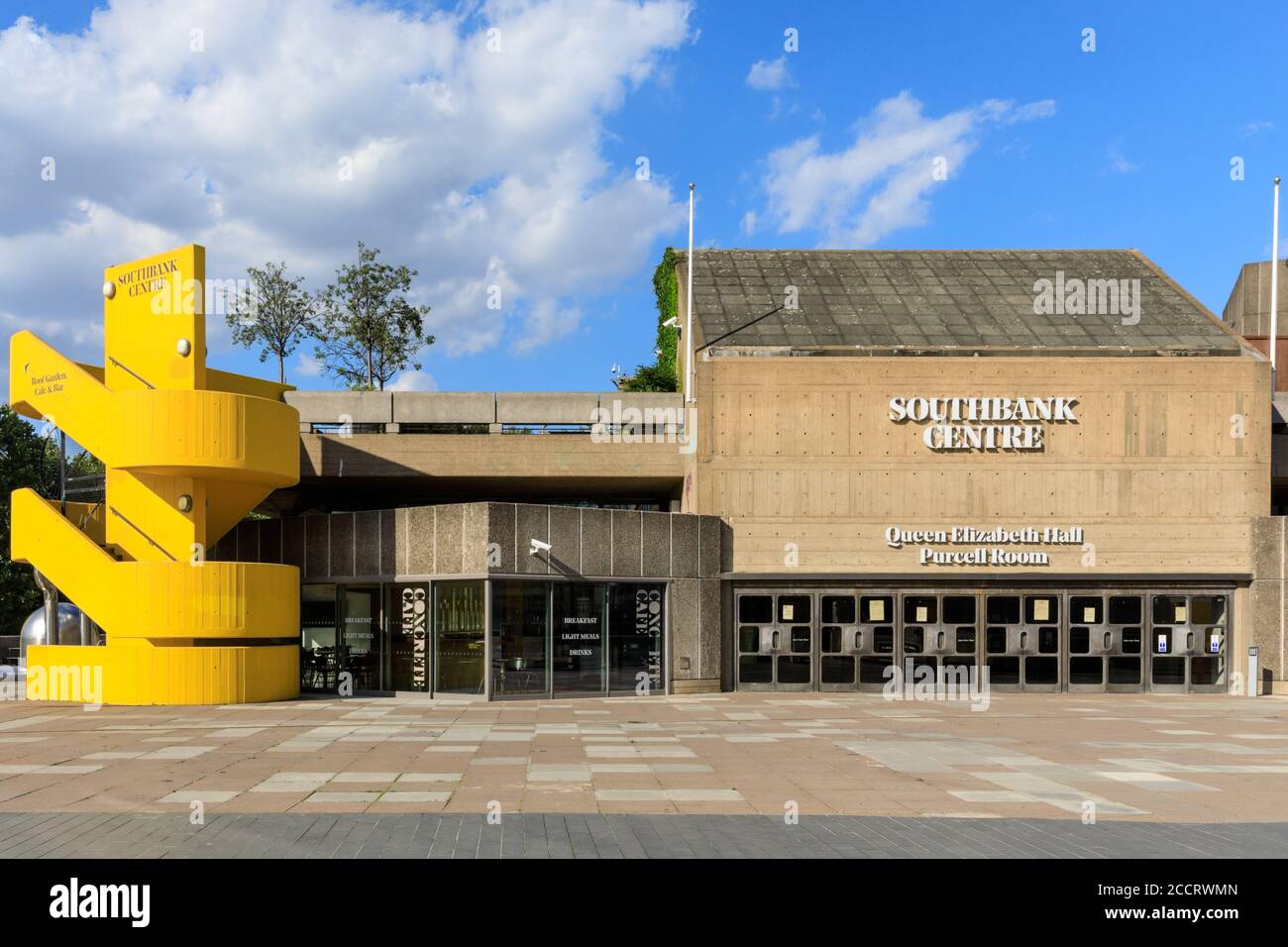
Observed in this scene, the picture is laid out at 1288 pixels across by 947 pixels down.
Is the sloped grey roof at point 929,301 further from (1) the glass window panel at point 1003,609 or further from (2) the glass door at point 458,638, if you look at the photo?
(2) the glass door at point 458,638

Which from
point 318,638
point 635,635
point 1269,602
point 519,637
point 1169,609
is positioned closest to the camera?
point 519,637

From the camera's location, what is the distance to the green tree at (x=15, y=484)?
189ft

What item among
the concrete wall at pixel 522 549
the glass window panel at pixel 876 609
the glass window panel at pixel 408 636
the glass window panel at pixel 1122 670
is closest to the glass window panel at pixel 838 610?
the glass window panel at pixel 876 609

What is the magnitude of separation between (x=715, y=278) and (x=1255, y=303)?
26.1 meters


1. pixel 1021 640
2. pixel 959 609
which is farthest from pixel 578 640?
pixel 1021 640

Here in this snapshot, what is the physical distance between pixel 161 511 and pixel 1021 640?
20876mm

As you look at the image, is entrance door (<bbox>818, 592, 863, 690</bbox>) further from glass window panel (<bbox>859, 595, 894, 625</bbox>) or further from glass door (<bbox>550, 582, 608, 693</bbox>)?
glass door (<bbox>550, 582, 608, 693</bbox>)

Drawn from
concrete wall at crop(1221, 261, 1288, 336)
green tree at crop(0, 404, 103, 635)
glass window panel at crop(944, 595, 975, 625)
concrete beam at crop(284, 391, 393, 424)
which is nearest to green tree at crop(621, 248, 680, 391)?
concrete beam at crop(284, 391, 393, 424)

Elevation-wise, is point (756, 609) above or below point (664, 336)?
below

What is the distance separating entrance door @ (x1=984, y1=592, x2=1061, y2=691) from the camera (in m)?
29.3

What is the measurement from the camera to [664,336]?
4597 centimetres

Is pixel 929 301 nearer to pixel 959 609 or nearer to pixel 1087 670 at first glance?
pixel 959 609
